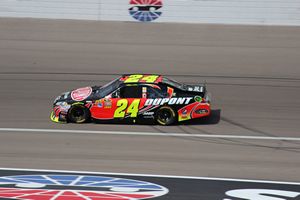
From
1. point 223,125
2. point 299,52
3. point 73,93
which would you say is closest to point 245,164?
point 223,125

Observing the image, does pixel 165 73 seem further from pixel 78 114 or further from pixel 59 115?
pixel 59 115

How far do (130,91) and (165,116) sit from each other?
3.66 ft

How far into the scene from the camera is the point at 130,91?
51.9 ft

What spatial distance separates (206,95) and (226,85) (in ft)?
11.3

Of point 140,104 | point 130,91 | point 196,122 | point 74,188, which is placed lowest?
point 74,188

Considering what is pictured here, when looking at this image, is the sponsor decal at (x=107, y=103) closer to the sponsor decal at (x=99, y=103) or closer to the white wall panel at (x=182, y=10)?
the sponsor decal at (x=99, y=103)

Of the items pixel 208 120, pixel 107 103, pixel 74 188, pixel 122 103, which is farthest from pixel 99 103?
pixel 74 188

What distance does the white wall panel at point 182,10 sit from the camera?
23.5 m

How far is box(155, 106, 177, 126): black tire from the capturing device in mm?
15695

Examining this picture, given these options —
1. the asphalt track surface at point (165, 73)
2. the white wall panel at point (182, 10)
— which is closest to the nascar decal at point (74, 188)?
the asphalt track surface at point (165, 73)

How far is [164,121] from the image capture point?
51.8 feet

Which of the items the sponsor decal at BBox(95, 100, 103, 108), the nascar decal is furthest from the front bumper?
the nascar decal

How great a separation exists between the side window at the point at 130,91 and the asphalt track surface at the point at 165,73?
2.64 feet

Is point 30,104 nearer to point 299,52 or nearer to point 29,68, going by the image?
point 29,68
